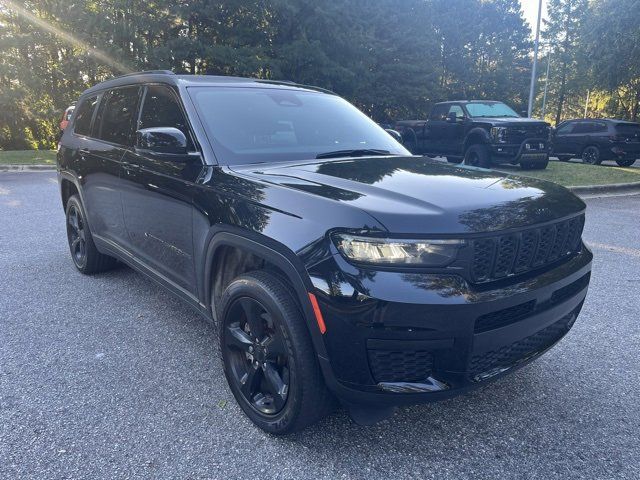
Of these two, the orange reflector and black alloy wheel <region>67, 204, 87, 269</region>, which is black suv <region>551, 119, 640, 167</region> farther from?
the orange reflector

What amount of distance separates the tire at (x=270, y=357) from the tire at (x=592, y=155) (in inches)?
683

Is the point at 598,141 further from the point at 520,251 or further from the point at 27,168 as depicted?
the point at 27,168

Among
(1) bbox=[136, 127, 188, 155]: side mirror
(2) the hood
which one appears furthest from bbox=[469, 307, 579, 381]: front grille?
(1) bbox=[136, 127, 188, 155]: side mirror

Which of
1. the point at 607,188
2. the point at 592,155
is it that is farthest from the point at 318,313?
the point at 592,155

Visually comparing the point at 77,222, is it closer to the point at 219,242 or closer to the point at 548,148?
the point at 219,242

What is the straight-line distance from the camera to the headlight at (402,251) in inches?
79.0

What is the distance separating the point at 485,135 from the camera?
12.2 metres

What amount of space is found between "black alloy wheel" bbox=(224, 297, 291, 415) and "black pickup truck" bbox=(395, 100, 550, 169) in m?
10.7

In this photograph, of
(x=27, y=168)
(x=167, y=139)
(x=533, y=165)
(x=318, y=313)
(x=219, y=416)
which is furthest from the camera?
(x=27, y=168)

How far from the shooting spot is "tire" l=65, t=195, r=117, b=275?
4.75 metres

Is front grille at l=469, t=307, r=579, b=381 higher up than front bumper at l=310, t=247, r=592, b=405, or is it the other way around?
front bumper at l=310, t=247, r=592, b=405

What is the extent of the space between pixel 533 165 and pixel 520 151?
1071 millimetres

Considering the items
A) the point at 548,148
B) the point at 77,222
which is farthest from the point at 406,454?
the point at 548,148

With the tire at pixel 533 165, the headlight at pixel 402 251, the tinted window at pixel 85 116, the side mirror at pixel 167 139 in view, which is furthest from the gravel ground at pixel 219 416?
the tire at pixel 533 165
